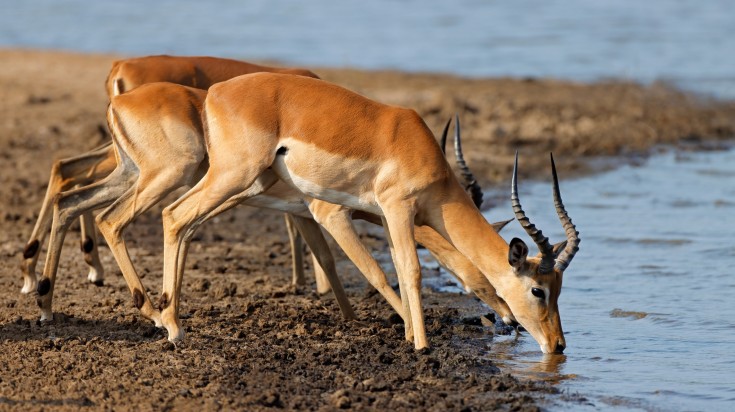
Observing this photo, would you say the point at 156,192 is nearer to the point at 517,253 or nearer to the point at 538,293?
the point at 517,253

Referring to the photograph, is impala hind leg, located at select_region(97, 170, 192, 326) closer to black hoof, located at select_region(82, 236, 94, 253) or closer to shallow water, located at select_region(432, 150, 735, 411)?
black hoof, located at select_region(82, 236, 94, 253)

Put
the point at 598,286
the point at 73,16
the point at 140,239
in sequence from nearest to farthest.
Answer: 1. the point at 598,286
2. the point at 140,239
3. the point at 73,16

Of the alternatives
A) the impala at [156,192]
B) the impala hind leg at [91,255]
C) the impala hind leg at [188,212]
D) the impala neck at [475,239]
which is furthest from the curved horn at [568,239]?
the impala hind leg at [91,255]

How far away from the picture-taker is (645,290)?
9.31m

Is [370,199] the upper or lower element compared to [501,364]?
upper

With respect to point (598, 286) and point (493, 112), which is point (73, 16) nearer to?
point (493, 112)

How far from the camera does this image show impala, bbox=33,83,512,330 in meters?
7.85

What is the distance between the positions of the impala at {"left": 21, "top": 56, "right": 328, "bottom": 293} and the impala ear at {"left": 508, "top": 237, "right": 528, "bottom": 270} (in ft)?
6.88

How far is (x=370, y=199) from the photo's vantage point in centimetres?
762

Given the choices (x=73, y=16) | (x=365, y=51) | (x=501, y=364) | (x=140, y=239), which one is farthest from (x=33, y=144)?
(x=73, y=16)

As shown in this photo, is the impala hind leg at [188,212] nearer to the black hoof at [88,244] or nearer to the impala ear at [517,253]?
the black hoof at [88,244]

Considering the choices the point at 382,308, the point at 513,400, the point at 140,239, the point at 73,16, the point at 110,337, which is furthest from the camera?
the point at 73,16

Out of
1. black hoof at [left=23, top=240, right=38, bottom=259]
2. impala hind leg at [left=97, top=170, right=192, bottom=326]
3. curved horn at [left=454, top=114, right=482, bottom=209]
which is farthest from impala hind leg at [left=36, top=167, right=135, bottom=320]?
curved horn at [left=454, top=114, right=482, bottom=209]

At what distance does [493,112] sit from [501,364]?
342 inches
